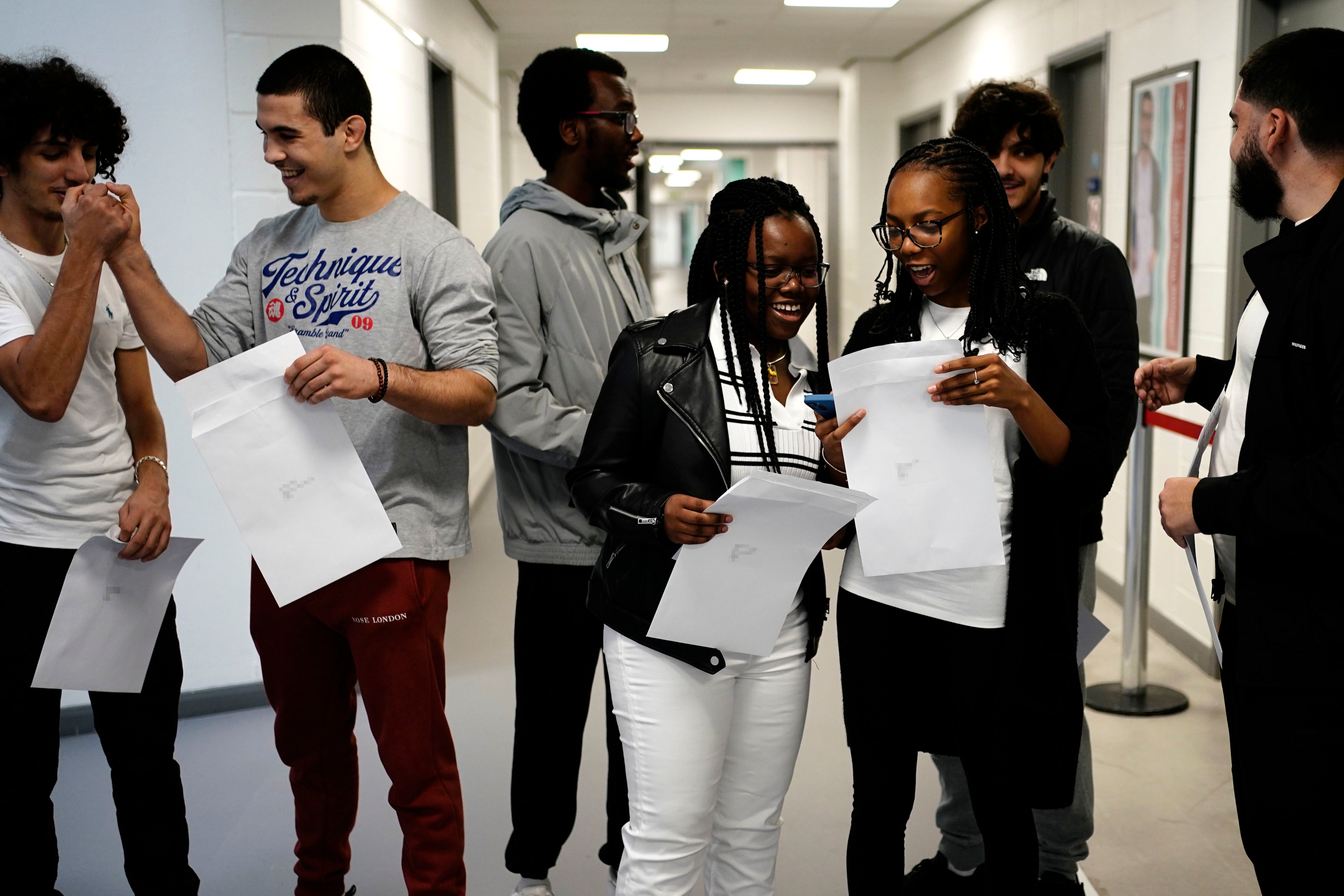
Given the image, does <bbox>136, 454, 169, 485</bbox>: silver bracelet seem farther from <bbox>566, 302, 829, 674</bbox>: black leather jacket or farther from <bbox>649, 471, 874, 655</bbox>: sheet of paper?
<bbox>649, 471, 874, 655</bbox>: sheet of paper

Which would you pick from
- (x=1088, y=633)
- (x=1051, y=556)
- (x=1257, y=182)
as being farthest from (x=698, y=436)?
(x=1257, y=182)

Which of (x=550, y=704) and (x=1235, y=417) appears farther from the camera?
(x=550, y=704)

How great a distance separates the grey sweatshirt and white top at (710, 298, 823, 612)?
0.48 metres

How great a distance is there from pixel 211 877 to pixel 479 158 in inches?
228

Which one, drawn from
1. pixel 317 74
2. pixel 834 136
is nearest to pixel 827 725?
pixel 317 74

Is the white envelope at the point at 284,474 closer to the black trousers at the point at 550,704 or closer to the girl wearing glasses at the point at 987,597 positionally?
the black trousers at the point at 550,704

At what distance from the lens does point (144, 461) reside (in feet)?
6.33

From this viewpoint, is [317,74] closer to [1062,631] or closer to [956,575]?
[956,575]

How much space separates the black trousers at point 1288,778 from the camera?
1.47m

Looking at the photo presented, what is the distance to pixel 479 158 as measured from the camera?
741 centimetres

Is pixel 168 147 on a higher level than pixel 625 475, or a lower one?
higher

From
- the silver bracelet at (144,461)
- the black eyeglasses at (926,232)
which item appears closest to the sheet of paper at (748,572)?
the black eyeglasses at (926,232)

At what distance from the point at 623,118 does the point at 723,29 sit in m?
6.76

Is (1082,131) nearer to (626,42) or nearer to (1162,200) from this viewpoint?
(1162,200)
